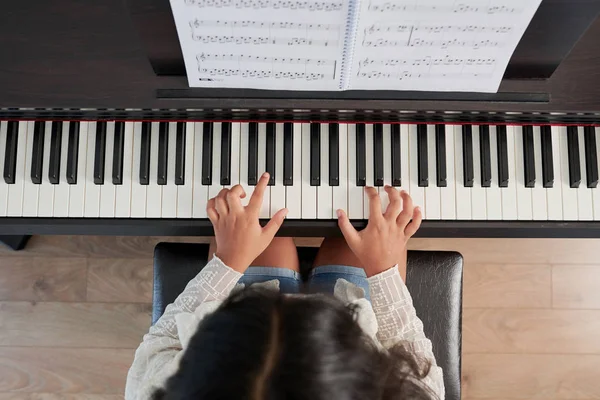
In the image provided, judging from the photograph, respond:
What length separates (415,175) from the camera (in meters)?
1.34

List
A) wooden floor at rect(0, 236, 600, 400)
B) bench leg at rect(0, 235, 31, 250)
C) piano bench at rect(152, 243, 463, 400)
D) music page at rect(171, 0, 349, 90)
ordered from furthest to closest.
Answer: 1. wooden floor at rect(0, 236, 600, 400)
2. bench leg at rect(0, 235, 31, 250)
3. piano bench at rect(152, 243, 463, 400)
4. music page at rect(171, 0, 349, 90)

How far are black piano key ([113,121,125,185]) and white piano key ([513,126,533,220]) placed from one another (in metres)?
0.96

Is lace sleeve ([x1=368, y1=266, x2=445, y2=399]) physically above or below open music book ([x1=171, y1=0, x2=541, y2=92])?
below

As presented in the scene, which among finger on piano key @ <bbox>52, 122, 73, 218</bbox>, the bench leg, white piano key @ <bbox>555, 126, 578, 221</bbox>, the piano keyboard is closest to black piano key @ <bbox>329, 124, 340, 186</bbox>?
the piano keyboard

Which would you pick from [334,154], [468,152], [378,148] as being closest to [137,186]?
[334,154]

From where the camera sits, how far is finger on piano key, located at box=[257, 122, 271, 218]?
1330 mm

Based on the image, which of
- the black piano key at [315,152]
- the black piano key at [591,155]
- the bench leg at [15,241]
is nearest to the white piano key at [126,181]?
the black piano key at [315,152]

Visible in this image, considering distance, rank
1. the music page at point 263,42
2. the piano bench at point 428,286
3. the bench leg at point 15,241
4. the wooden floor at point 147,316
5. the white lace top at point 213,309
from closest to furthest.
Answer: the music page at point 263,42, the white lace top at point 213,309, the piano bench at point 428,286, the bench leg at point 15,241, the wooden floor at point 147,316

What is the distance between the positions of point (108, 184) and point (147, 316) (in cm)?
75

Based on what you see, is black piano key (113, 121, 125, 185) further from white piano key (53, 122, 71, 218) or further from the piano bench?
the piano bench

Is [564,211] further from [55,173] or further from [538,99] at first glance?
[55,173]

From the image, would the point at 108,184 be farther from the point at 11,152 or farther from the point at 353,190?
the point at 353,190

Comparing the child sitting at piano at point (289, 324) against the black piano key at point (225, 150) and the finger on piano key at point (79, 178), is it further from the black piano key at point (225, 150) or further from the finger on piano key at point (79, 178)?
the finger on piano key at point (79, 178)

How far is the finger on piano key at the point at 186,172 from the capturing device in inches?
52.2
